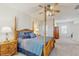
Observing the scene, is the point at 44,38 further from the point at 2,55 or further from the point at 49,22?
the point at 2,55

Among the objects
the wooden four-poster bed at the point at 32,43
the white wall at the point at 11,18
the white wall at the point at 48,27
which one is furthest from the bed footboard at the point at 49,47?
the white wall at the point at 11,18

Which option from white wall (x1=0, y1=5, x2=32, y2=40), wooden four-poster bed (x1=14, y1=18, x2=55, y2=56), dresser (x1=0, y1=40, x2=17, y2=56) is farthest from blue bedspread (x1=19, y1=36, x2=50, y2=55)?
white wall (x1=0, y1=5, x2=32, y2=40)

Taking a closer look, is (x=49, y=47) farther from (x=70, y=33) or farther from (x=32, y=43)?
(x=70, y=33)

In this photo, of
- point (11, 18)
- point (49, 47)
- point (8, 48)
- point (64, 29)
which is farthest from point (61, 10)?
point (8, 48)

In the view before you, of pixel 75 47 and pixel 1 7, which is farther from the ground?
pixel 1 7

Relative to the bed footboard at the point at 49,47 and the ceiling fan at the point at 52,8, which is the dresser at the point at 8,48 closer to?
the bed footboard at the point at 49,47

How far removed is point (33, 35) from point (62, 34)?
0.47 meters

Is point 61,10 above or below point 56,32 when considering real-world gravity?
above

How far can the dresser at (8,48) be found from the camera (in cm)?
185

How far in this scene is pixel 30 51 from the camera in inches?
75.1

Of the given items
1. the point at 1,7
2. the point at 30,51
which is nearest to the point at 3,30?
Result: the point at 1,7

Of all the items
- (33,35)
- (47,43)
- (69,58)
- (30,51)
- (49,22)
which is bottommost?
(69,58)

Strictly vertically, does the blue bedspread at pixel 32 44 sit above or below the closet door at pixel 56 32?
below

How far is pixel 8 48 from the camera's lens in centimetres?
186
